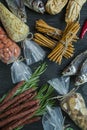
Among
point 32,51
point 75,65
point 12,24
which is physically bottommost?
point 75,65

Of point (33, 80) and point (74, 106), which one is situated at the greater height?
point (33, 80)

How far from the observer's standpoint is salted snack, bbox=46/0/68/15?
1.20 m

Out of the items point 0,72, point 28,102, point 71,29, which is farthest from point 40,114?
point 71,29

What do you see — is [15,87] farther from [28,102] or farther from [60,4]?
[60,4]

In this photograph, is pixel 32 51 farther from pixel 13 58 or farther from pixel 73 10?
pixel 73 10

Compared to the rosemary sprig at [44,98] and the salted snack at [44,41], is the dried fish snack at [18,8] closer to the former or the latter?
the salted snack at [44,41]

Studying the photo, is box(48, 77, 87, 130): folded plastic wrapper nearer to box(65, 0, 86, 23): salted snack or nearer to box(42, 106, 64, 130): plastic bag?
box(42, 106, 64, 130): plastic bag

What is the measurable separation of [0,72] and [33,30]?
184 millimetres

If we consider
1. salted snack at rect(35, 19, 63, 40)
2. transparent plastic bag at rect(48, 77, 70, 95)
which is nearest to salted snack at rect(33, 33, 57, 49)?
salted snack at rect(35, 19, 63, 40)

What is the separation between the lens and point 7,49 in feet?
3.93

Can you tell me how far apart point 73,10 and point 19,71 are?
0.27 metres

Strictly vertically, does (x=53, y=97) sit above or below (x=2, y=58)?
below

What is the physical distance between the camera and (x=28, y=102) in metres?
1.22

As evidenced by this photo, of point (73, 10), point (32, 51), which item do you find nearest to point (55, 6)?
point (73, 10)
